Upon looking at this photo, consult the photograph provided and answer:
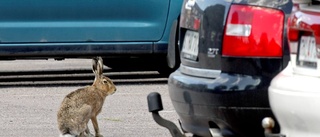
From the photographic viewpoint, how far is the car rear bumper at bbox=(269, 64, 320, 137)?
4906mm

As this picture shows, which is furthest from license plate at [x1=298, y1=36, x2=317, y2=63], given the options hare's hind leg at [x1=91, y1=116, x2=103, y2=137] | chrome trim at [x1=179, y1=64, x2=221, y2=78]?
hare's hind leg at [x1=91, y1=116, x2=103, y2=137]

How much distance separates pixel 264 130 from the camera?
18.0 ft

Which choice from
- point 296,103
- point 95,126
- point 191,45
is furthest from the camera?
point 95,126

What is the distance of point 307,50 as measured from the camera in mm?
5180

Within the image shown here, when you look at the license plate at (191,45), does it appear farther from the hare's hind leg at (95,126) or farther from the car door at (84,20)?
the car door at (84,20)

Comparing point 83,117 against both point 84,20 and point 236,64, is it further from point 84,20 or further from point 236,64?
point 84,20

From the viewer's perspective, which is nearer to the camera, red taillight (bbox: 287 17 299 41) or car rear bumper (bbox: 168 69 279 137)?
red taillight (bbox: 287 17 299 41)

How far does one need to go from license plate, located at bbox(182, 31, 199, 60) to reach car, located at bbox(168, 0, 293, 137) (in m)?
0.12

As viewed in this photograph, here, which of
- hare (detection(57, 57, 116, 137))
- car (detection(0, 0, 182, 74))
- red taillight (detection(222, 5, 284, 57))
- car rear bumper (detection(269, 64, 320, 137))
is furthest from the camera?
car (detection(0, 0, 182, 74))

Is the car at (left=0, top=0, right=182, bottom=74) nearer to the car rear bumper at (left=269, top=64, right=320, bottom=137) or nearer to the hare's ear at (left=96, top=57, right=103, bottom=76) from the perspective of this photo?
the hare's ear at (left=96, top=57, right=103, bottom=76)

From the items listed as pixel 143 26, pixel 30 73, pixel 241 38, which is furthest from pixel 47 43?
pixel 241 38

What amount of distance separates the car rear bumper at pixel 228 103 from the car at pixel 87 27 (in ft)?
15.8

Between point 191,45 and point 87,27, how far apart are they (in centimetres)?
469

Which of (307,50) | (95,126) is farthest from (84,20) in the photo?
(307,50)
